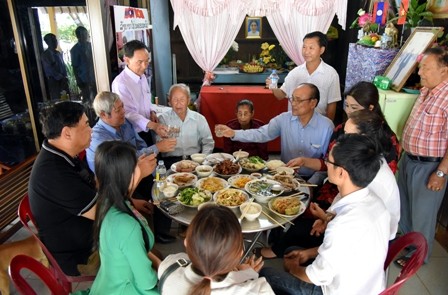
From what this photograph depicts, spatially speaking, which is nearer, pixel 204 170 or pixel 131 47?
pixel 204 170

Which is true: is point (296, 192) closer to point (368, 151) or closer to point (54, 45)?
point (368, 151)

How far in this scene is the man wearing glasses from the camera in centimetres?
282

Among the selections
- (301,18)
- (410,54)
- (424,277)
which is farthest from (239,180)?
(301,18)

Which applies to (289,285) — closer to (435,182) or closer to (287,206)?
(287,206)

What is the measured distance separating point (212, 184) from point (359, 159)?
112 cm

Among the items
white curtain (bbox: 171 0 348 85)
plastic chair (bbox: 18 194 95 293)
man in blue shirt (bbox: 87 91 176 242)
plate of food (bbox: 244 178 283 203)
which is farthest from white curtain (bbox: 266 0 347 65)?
plastic chair (bbox: 18 194 95 293)

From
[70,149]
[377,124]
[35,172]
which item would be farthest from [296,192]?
[35,172]

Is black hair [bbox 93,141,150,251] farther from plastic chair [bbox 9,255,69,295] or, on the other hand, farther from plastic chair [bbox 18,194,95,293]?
plastic chair [bbox 18,194,95,293]

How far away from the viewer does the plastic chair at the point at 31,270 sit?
57.5 inches

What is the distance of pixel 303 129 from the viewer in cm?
294

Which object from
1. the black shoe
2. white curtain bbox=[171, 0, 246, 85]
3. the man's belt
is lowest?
the black shoe

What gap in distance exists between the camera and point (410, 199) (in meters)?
2.83

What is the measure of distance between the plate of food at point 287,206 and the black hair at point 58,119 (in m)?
1.33

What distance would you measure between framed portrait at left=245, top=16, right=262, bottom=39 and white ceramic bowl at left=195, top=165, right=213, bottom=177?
16.7ft
